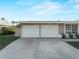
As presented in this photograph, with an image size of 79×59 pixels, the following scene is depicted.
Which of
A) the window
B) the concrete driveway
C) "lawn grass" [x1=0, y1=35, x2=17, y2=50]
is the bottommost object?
"lawn grass" [x1=0, y1=35, x2=17, y2=50]

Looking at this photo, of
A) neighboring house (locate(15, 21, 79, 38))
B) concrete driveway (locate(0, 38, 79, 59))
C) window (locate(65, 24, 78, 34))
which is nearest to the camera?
concrete driveway (locate(0, 38, 79, 59))

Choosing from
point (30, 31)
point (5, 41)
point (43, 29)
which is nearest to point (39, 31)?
point (43, 29)

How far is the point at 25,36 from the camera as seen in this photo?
74.3 ft

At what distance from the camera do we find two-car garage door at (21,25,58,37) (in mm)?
22730

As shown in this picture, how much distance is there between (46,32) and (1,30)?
52.6ft

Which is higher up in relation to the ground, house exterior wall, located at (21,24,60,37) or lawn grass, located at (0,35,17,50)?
house exterior wall, located at (21,24,60,37)

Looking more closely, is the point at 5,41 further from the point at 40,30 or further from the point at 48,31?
the point at 48,31

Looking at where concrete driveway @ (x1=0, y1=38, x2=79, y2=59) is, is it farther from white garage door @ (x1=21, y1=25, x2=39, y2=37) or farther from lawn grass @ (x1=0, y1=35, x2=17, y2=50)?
white garage door @ (x1=21, y1=25, x2=39, y2=37)

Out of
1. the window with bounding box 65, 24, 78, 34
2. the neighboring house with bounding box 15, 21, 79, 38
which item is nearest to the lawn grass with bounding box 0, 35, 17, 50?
the neighboring house with bounding box 15, 21, 79, 38

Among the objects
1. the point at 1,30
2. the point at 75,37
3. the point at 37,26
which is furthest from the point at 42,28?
the point at 1,30

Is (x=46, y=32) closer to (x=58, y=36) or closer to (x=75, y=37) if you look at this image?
(x=58, y=36)

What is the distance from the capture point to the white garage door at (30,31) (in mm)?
22703

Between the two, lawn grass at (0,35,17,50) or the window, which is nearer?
lawn grass at (0,35,17,50)

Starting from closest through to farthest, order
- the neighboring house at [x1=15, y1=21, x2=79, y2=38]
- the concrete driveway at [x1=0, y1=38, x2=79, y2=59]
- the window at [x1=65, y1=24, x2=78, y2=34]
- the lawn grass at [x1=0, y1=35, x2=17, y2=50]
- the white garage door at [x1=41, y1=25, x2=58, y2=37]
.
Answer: the concrete driveway at [x1=0, y1=38, x2=79, y2=59] → the lawn grass at [x1=0, y1=35, x2=17, y2=50] → the neighboring house at [x1=15, y1=21, x2=79, y2=38] → the white garage door at [x1=41, y1=25, x2=58, y2=37] → the window at [x1=65, y1=24, x2=78, y2=34]
